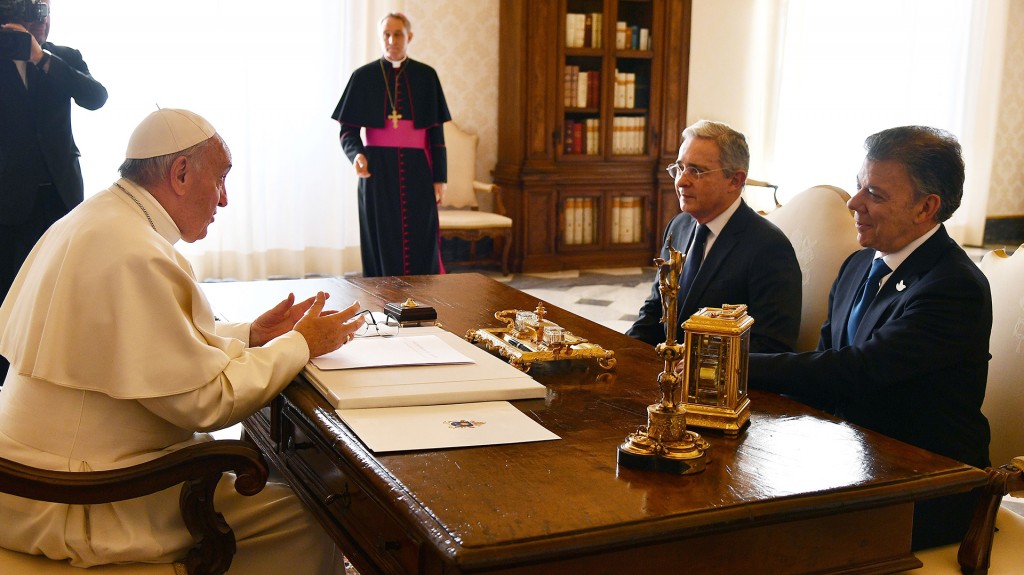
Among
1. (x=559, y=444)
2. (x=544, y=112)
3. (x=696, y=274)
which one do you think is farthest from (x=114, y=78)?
(x=559, y=444)

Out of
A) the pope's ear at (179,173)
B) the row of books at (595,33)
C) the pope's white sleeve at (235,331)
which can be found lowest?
the pope's white sleeve at (235,331)

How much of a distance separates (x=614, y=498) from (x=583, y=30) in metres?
6.76

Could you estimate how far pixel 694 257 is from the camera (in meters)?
2.93

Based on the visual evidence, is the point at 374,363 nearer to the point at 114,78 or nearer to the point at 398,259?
the point at 398,259

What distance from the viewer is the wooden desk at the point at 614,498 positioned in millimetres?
1258

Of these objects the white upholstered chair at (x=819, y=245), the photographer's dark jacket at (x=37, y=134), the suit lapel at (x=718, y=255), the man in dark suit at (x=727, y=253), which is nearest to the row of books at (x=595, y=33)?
the photographer's dark jacket at (x=37, y=134)

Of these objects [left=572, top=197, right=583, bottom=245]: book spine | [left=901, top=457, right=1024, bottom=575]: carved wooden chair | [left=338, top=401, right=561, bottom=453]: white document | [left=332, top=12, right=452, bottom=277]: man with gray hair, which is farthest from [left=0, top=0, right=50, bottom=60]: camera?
[left=572, top=197, right=583, bottom=245]: book spine

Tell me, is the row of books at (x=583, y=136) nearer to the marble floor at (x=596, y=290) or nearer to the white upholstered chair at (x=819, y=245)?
the marble floor at (x=596, y=290)

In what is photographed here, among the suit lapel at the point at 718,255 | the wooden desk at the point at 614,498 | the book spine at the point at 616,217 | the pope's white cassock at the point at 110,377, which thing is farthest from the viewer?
the book spine at the point at 616,217

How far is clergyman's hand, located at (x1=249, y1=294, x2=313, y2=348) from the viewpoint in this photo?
219 cm

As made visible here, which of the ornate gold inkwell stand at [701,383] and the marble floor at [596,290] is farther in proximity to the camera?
the marble floor at [596,290]

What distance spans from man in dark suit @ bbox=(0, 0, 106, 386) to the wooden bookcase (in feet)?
13.3

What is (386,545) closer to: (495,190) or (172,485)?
(172,485)

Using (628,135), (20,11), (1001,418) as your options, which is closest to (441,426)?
(1001,418)
